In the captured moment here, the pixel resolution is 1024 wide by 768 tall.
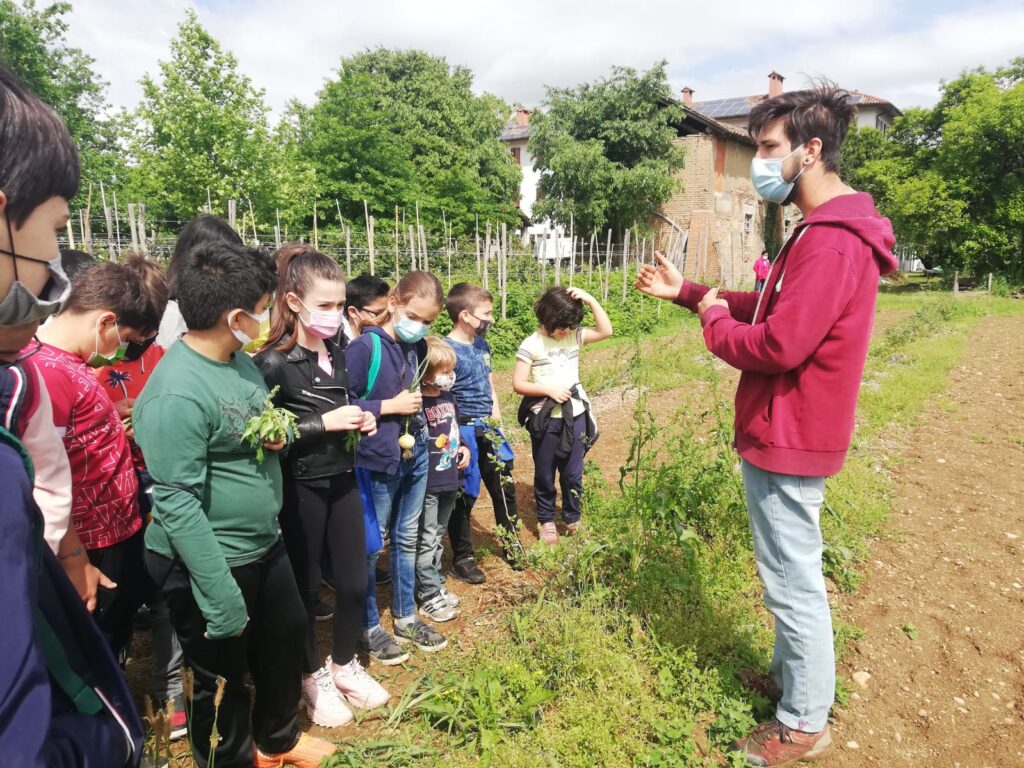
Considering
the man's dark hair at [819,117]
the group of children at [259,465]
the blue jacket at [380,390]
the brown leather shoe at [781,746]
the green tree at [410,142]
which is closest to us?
the group of children at [259,465]

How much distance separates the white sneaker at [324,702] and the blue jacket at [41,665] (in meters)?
1.85

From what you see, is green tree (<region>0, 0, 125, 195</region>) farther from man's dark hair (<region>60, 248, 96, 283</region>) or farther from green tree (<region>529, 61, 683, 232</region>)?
man's dark hair (<region>60, 248, 96, 283</region>)

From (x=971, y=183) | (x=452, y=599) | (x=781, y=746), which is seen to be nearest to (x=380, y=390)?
(x=452, y=599)

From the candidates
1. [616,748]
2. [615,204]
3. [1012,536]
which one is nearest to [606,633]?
[616,748]

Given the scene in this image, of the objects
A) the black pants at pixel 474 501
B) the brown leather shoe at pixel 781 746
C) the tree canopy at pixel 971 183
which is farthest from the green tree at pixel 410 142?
the brown leather shoe at pixel 781 746

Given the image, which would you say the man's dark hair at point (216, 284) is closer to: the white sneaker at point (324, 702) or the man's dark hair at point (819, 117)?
the white sneaker at point (324, 702)

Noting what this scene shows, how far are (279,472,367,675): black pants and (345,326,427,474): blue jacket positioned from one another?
0.26 meters

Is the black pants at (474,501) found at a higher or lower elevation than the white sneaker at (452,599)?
higher

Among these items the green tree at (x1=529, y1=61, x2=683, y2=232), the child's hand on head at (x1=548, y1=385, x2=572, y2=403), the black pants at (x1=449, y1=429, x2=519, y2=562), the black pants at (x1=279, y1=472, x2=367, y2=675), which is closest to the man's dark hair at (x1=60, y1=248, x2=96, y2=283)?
the black pants at (x1=279, y1=472, x2=367, y2=675)

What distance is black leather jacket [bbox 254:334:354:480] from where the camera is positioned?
2586mm

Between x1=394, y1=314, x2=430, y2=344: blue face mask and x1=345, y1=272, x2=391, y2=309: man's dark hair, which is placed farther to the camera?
x1=345, y1=272, x2=391, y2=309: man's dark hair

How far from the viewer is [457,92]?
101 feet

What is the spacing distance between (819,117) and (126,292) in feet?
9.21

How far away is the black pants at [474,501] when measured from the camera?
410 cm
